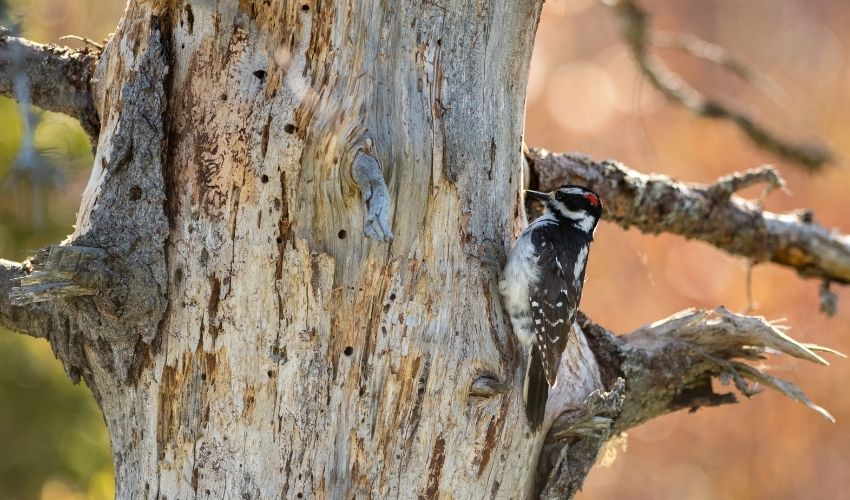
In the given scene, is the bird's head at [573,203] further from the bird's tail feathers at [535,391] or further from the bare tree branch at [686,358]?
the bird's tail feathers at [535,391]

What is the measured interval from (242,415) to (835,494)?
7.92m

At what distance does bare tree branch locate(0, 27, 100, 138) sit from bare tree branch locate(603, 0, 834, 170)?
2.90m

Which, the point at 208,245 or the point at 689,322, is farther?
the point at 689,322

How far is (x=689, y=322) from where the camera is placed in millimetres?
3822

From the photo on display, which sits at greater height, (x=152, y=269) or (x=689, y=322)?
(x=689, y=322)

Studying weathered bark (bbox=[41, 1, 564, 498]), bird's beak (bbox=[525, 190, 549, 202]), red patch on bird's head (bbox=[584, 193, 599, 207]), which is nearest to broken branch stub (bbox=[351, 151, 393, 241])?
weathered bark (bbox=[41, 1, 564, 498])

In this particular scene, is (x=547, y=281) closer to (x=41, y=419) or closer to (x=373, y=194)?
(x=373, y=194)

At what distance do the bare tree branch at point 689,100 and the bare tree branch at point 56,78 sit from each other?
9.50 ft

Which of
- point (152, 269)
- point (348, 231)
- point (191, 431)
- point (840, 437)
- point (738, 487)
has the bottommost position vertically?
point (191, 431)

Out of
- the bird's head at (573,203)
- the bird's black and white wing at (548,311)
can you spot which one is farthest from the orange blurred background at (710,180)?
the bird's black and white wing at (548,311)

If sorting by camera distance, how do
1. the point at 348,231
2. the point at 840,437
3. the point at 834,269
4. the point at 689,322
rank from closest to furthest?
the point at 348,231 → the point at 689,322 → the point at 834,269 → the point at 840,437

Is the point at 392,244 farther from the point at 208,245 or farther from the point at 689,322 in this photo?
the point at 689,322

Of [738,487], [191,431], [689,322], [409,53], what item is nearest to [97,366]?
[191,431]

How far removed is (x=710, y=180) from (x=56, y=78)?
7.55m
